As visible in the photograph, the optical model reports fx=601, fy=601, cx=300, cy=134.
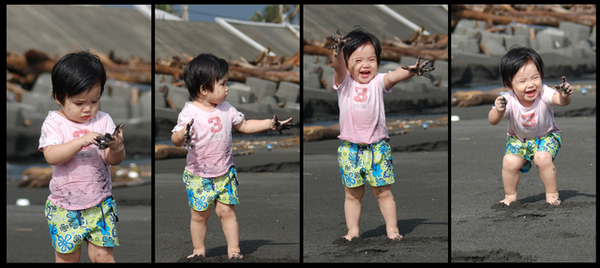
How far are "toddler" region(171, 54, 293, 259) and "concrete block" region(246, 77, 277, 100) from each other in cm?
89

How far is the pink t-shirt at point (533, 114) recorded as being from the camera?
378 centimetres

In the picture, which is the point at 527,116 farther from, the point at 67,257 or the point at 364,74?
the point at 67,257

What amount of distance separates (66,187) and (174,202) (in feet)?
3.78

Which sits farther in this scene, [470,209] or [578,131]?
[578,131]

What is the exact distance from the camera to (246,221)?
3658 mm

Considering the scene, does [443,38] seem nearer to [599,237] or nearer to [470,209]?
[470,209]

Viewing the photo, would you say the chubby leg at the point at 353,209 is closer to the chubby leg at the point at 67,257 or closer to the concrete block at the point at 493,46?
the chubby leg at the point at 67,257

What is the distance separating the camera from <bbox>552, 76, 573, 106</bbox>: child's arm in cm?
339

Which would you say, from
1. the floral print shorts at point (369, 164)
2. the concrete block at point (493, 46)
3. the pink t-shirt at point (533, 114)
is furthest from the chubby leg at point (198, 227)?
the concrete block at point (493, 46)

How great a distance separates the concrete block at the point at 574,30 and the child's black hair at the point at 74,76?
7.75 m

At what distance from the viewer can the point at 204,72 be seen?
2982 mm

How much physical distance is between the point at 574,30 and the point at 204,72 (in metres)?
7.50

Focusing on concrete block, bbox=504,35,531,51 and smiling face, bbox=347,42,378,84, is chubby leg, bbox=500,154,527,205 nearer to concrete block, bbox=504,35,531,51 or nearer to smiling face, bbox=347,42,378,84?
smiling face, bbox=347,42,378,84

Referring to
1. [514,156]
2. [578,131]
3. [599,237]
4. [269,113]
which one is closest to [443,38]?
[578,131]
